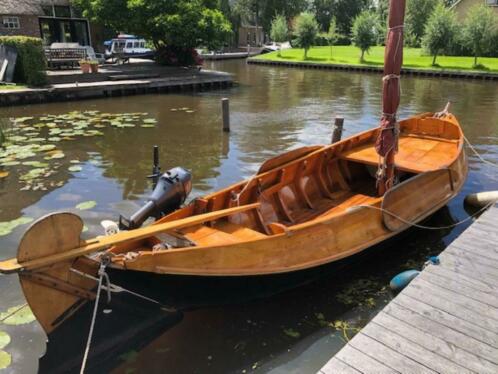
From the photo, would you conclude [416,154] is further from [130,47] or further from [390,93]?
[130,47]

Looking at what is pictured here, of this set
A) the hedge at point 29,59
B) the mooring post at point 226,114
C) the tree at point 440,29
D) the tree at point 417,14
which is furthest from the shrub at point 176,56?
the tree at point 417,14

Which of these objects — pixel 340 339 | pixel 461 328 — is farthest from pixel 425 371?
pixel 340 339

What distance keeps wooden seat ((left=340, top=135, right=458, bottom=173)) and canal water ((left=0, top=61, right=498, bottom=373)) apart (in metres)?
1.22

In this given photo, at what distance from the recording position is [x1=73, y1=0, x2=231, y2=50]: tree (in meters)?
27.3

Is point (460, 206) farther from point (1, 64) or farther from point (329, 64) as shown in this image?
point (329, 64)

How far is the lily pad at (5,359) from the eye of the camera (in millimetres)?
4977

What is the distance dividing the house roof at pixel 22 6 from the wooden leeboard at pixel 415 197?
112ft

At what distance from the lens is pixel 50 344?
5.16 m

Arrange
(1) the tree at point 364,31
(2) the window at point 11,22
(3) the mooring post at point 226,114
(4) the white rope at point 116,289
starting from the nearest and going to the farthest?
(4) the white rope at point 116,289
(3) the mooring post at point 226,114
(2) the window at point 11,22
(1) the tree at point 364,31

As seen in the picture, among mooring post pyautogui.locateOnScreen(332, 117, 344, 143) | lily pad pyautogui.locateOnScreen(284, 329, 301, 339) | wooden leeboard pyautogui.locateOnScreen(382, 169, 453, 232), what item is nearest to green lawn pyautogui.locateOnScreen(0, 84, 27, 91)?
mooring post pyautogui.locateOnScreen(332, 117, 344, 143)

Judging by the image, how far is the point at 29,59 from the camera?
22.2 m

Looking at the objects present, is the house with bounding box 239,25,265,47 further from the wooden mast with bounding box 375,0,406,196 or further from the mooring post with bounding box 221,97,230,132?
the wooden mast with bounding box 375,0,406,196

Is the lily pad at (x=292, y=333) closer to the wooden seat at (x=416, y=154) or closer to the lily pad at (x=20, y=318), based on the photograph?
the lily pad at (x=20, y=318)

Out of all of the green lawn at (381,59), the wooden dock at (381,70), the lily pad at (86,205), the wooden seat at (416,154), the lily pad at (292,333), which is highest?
the green lawn at (381,59)
